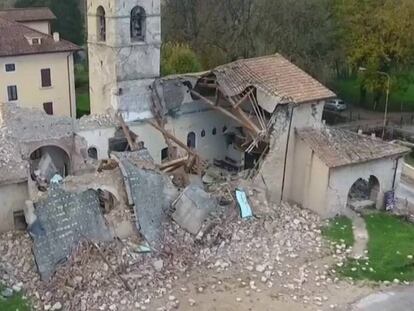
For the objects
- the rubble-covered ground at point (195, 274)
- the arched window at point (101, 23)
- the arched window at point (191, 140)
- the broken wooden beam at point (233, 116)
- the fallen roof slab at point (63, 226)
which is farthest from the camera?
the arched window at point (191, 140)

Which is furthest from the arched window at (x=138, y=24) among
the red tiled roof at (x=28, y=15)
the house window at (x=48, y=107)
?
the red tiled roof at (x=28, y=15)

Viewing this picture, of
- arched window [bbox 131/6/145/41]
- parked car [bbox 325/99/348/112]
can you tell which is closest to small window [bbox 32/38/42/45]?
arched window [bbox 131/6/145/41]

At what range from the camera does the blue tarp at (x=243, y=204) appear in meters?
27.4

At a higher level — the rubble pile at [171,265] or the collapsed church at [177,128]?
the collapsed church at [177,128]

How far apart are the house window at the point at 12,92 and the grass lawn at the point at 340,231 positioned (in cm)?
2151

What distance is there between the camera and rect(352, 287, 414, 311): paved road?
897 inches

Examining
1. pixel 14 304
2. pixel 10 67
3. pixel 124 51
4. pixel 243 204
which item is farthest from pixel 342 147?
pixel 10 67

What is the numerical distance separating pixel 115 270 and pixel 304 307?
6.57 meters

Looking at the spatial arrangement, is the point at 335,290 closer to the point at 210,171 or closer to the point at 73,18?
the point at 210,171

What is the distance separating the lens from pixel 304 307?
22.6m

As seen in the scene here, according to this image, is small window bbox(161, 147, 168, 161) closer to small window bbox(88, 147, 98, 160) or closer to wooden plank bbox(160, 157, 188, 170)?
wooden plank bbox(160, 157, 188, 170)

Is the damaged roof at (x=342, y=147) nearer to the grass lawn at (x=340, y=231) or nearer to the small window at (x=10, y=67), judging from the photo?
the grass lawn at (x=340, y=231)

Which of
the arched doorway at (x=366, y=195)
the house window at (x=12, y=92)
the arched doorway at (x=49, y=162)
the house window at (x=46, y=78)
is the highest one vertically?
the house window at (x=46, y=78)

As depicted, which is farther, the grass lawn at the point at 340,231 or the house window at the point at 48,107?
the house window at the point at 48,107
